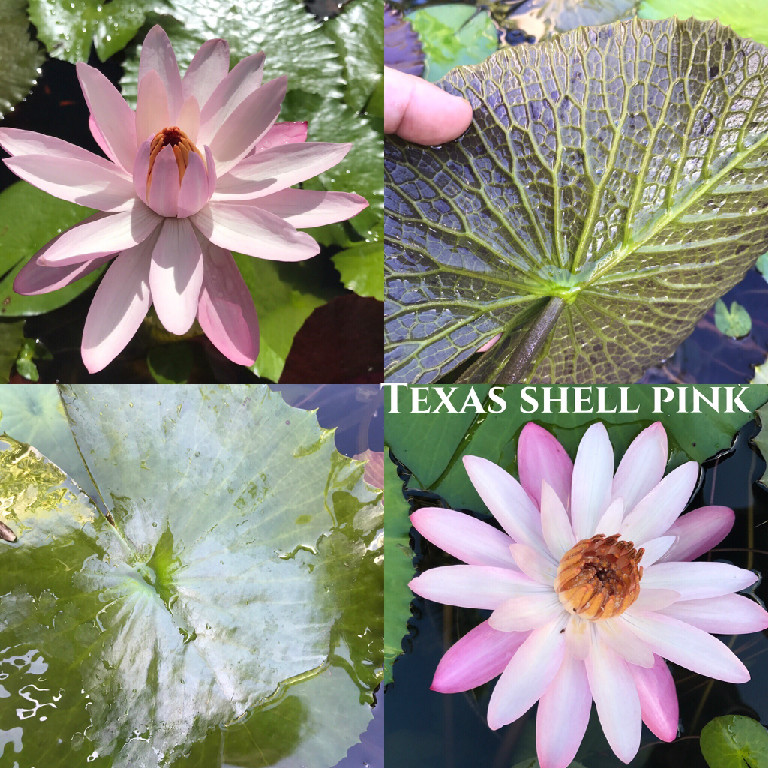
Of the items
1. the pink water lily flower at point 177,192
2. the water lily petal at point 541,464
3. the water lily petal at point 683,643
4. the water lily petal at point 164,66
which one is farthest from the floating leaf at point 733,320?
the water lily petal at point 164,66

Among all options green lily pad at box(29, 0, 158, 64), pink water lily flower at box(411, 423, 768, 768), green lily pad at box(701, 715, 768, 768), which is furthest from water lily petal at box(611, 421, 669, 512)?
green lily pad at box(29, 0, 158, 64)

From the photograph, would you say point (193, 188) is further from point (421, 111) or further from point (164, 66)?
point (421, 111)

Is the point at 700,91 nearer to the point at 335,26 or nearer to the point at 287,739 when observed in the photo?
the point at 335,26

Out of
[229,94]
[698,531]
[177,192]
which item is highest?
[229,94]

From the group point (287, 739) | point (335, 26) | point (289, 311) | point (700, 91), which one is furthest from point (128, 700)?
point (700, 91)

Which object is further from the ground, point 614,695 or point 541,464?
point 541,464

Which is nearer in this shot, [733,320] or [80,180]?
[80,180]

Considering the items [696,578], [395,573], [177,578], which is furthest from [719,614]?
[177,578]
